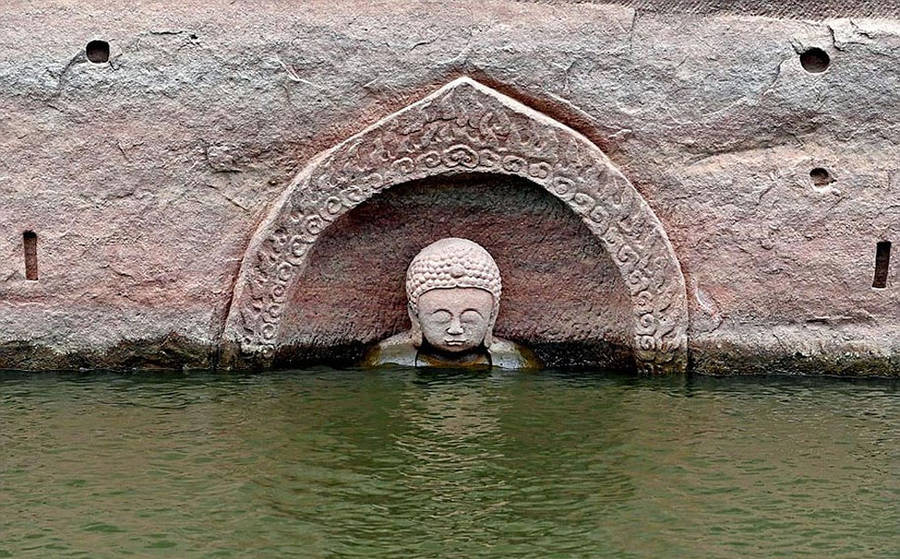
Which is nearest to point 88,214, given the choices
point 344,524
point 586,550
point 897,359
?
point 344,524

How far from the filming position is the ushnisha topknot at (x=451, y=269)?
5852mm

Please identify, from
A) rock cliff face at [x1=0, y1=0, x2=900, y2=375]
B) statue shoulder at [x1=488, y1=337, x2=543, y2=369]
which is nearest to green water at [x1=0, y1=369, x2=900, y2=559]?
statue shoulder at [x1=488, y1=337, x2=543, y2=369]

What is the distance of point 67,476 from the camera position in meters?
4.43

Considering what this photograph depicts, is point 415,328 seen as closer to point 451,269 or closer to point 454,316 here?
point 454,316

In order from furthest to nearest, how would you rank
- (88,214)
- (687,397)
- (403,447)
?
1. (88,214)
2. (687,397)
3. (403,447)

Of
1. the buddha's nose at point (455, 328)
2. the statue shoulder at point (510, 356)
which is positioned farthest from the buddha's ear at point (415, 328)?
the statue shoulder at point (510, 356)

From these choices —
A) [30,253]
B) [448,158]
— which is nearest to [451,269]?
[448,158]

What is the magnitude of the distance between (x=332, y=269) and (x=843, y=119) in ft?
7.60

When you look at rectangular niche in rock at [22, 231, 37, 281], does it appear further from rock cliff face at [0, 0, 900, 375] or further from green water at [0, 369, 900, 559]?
green water at [0, 369, 900, 559]

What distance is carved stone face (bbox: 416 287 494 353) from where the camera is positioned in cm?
588

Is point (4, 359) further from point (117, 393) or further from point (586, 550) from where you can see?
point (586, 550)

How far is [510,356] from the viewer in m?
6.11

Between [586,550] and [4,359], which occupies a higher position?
[4,359]

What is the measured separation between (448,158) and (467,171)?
101 millimetres
